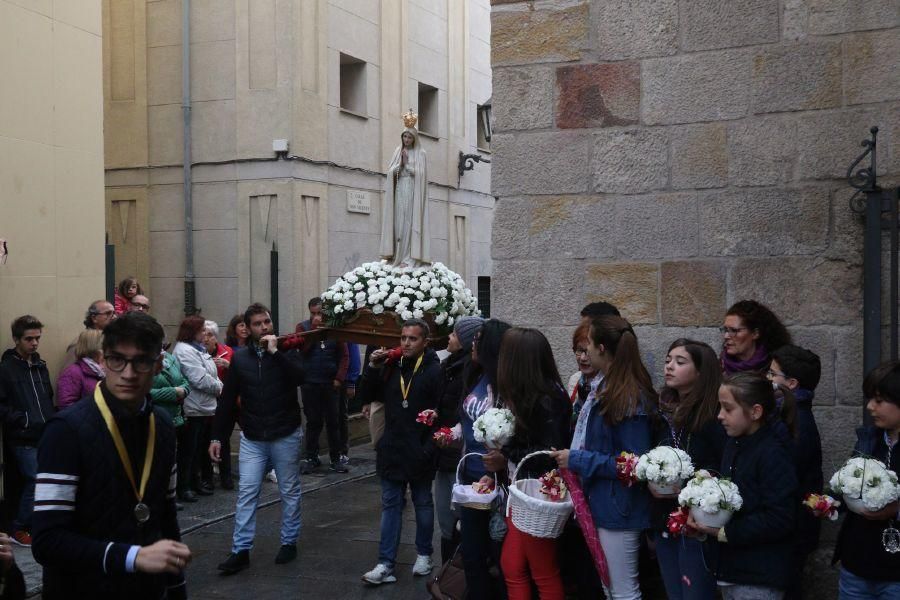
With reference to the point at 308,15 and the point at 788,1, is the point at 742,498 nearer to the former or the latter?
the point at 788,1

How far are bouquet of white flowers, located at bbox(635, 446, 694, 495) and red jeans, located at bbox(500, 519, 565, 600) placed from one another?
0.92 metres

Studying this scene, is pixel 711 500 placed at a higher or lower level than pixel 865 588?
higher

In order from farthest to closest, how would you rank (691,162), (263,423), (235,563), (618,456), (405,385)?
(263,423), (235,563), (405,385), (691,162), (618,456)

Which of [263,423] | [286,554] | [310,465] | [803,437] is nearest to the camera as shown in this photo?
[803,437]

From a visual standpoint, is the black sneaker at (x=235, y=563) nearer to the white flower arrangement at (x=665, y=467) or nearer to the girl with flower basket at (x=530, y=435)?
the girl with flower basket at (x=530, y=435)

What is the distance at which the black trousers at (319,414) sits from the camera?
11.9 m

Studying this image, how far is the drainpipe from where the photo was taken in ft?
45.7

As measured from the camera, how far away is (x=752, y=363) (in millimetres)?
5328

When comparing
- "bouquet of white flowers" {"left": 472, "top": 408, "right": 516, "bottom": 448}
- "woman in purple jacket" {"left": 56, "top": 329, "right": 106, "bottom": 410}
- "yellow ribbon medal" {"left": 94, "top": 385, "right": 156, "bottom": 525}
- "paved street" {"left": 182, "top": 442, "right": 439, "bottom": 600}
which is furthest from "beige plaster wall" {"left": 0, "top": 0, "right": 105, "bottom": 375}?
"yellow ribbon medal" {"left": 94, "top": 385, "right": 156, "bottom": 525}

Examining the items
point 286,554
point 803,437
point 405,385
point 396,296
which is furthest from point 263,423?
point 803,437

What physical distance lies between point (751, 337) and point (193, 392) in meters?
6.24

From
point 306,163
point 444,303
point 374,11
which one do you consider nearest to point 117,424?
point 444,303

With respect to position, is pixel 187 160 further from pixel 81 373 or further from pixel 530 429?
pixel 530 429

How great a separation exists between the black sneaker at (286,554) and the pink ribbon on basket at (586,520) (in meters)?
3.44
